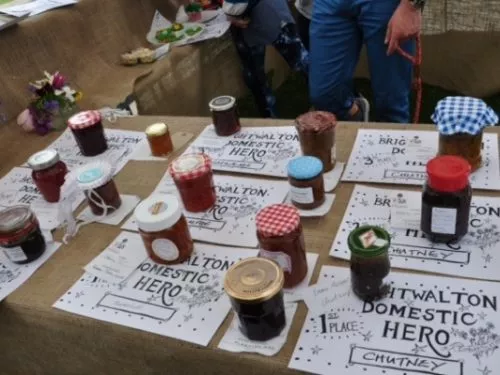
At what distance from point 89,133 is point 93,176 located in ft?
0.91

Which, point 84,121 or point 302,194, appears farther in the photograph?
point 84,121

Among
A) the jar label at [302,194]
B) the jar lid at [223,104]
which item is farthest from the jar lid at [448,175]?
the jar lid at [223,104]

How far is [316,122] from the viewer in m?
0.94

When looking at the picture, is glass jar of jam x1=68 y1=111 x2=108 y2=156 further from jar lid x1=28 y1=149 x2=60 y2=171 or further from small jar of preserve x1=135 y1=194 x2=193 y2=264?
small jar of preserve x1=135 y1=194 x2=193 y2=264

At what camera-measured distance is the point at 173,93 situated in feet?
6.73

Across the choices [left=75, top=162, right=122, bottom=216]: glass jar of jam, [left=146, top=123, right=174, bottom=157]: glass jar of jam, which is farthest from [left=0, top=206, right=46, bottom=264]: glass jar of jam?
[left=146, top=123, right=174, bottom=157]: glass jar of jam

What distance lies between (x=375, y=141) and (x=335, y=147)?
0.28 feet

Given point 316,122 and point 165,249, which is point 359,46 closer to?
point 316,122

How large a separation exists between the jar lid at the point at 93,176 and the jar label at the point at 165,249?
0.61ft

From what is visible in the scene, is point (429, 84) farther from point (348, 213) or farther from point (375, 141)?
point (348, 213)

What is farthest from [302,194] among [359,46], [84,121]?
[359,46]

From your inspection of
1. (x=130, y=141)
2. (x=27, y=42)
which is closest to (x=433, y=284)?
(x=130, y=141)

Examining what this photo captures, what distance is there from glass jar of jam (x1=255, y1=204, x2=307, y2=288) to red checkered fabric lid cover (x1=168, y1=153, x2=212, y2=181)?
0.20 meters

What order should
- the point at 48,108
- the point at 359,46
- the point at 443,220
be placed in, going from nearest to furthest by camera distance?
the point at 443,220, the point at 48,108, the point at 359,46
